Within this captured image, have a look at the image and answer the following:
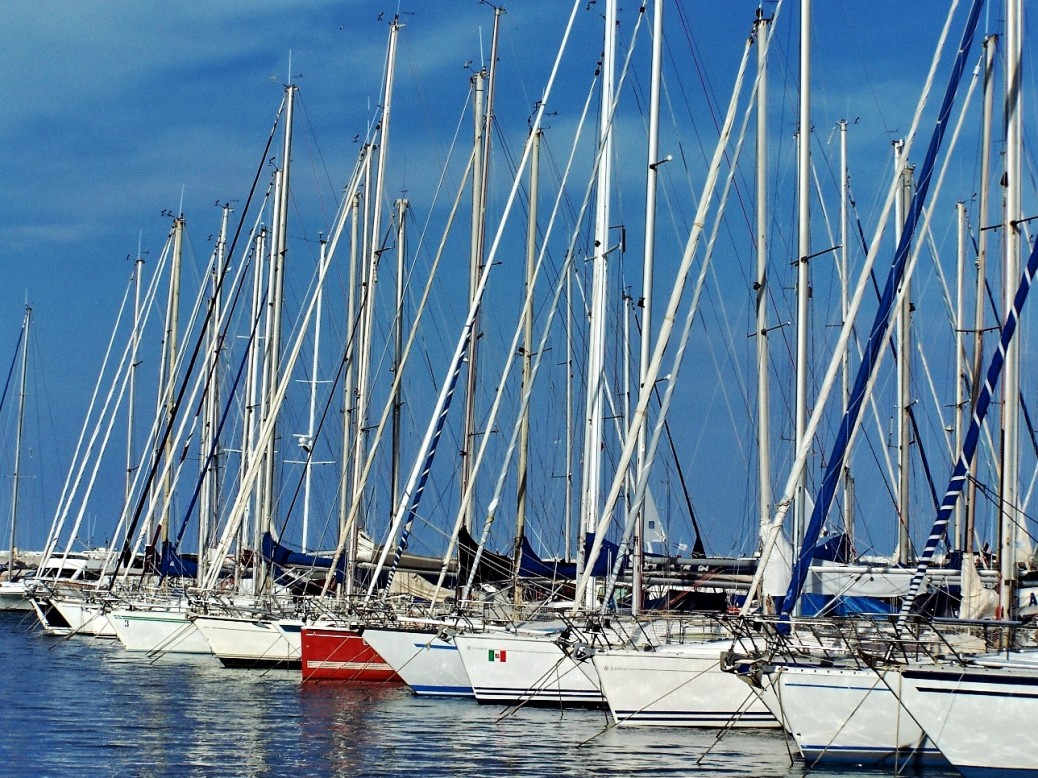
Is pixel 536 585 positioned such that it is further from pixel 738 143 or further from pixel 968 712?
pixel 968 712

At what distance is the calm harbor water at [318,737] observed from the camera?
2314cm

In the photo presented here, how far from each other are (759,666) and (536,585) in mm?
13245

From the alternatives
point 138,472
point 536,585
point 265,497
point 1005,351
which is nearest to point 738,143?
point 1005,351

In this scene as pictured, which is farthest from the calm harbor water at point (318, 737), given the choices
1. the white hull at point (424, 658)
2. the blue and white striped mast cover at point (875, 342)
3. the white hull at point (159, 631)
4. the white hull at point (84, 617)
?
the white hull at point (84, 617)

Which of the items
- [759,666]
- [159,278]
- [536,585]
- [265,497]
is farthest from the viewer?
[159,278]

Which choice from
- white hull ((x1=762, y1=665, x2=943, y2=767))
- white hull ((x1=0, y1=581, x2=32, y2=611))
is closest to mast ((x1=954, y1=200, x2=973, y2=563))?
white hull ((x1=762, y1=665, x2=943, y2=767))

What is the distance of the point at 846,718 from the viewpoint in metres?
22.2

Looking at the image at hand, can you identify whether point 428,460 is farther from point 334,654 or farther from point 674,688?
point 674,688

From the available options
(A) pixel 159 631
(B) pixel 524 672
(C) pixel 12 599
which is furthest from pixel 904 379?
(C) pixel 12 599

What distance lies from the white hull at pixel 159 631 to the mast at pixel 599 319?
19.7m

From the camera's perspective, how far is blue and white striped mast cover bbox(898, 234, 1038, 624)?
931 inches

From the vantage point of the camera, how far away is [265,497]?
152ft

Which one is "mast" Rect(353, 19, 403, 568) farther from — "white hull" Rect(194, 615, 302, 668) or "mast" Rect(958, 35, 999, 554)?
"mast" Rect(958, 35, 999, 554)

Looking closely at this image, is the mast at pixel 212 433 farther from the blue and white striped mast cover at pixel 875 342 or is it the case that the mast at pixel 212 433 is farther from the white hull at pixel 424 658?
the blue and white striped mast cover at pixel 875 342
